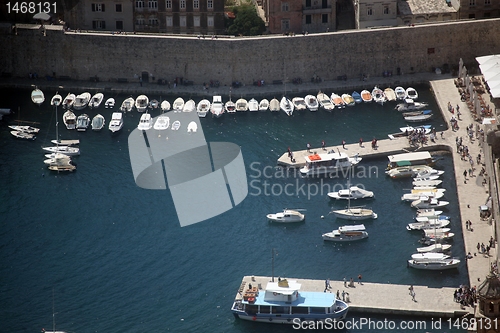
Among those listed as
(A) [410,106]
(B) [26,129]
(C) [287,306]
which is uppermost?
(A) [410,106]

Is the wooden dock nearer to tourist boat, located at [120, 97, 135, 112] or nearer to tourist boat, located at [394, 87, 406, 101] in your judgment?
tourist boat, located at [120, 97, 135, 112]

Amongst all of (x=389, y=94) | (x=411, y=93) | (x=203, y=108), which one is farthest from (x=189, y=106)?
(x=411, y=93)

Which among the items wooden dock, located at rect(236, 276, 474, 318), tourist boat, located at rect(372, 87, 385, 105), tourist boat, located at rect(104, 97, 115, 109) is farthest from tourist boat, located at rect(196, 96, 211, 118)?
wooden dock, located at rect(236, 276, 474, 318)

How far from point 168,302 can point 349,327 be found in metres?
14.9

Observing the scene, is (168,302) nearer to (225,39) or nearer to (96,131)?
(96,131)

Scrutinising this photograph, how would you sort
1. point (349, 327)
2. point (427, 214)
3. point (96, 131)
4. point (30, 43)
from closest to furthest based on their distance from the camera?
point (349, 327) → point (427, 214) → point (96, 131) → point (30, 43)

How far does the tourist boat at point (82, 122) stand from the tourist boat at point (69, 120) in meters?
0.44

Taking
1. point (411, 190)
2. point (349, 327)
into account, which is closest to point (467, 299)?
point (349, 327)

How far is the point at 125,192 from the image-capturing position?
128 metres

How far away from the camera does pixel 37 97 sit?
147000 millimetres

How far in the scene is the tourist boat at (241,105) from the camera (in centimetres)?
14388

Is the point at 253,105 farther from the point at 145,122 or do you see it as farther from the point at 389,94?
the point at 389,94

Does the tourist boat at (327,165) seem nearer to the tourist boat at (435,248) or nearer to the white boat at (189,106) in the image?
the tourist boat at (435,248)

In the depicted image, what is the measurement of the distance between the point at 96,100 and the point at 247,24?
61.1 ft
